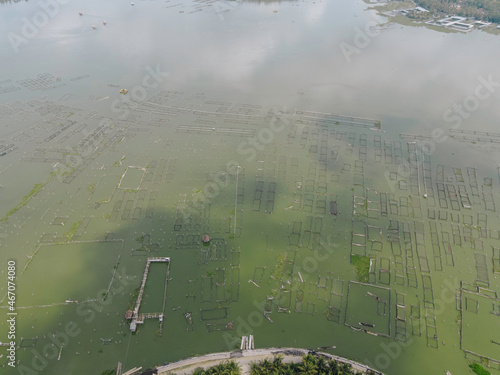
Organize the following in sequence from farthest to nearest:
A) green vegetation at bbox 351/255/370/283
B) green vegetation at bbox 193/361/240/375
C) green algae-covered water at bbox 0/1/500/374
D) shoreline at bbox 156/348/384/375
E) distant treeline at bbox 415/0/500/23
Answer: distant treeline at bbox 415/0/500/23 → green vegetation at bbox 351/255/370/283 → green algae-covered water at bbox 0/1/500/374 → shoreline at bbox 156/348/384/375 → green vegetation at bbox 193/361/240/375

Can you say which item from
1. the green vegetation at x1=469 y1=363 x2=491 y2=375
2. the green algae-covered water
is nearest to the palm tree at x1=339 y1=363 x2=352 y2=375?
the green algae-covered water

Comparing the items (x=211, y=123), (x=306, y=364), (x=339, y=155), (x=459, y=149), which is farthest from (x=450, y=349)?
(x=211, y=123)

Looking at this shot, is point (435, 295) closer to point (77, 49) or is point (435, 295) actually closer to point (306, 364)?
point (306, 364)

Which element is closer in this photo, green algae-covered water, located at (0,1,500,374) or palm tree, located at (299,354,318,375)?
palm tree, located at (299,354,318,375)

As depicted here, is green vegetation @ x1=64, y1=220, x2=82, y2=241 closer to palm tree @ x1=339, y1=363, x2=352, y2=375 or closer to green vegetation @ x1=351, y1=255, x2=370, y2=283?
palm tree @ x1=339, y1=363, x2=352, y2=375

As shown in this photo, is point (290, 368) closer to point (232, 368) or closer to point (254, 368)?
point (254, 368)

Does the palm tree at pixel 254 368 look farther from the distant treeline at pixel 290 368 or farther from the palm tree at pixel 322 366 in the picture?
the palm tree at pixel 322 366
